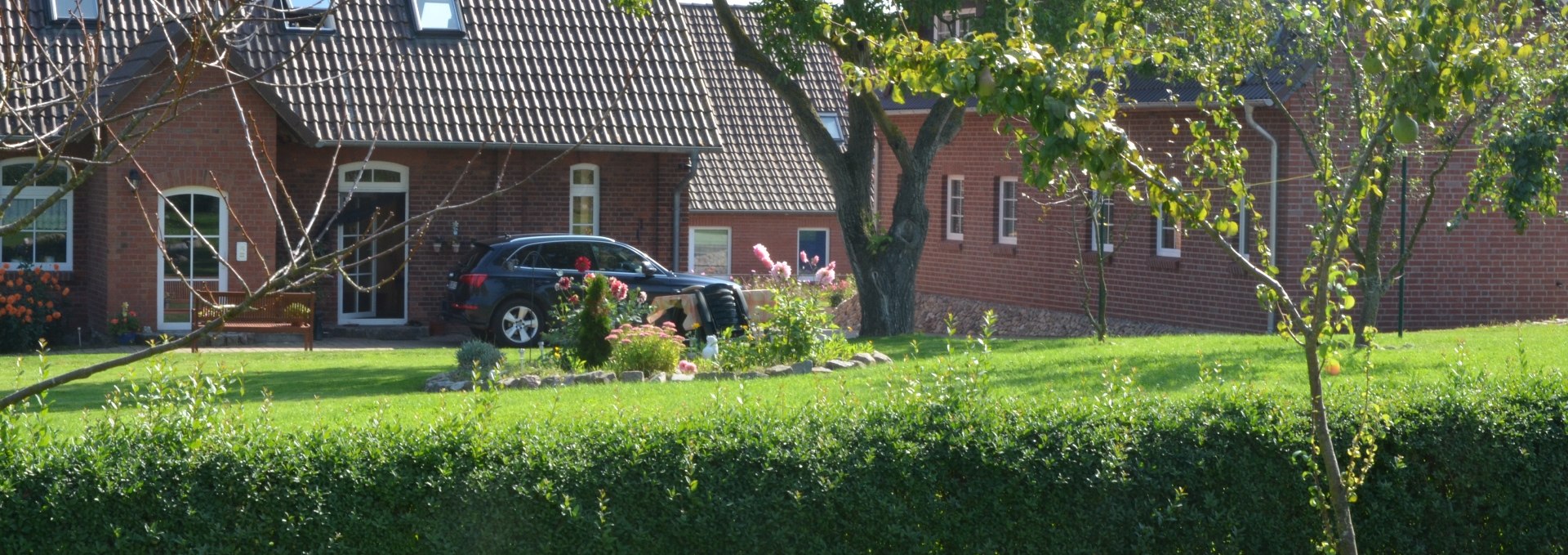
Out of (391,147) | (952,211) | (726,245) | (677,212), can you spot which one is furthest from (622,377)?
(726,245)

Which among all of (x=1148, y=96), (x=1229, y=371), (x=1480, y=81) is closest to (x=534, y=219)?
(x=1148, y=96)

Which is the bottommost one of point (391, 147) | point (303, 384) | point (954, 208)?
point (303, 384)

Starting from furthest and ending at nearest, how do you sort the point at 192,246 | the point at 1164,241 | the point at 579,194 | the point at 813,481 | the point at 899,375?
the point at 579,194, the point at 1164,241, the point at 192,246, the point at 899,375, the point at 813,481

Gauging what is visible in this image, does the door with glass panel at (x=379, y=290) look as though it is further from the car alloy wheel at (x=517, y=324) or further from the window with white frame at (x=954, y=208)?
the window with white frame at (x=954, y=208)

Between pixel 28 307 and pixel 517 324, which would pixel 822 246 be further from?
pixel 28 307

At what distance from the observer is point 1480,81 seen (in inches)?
227

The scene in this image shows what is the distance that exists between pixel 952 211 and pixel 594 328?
1463 cm

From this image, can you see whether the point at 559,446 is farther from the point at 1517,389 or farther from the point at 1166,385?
the point at 1166,385

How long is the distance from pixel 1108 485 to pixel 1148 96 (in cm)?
1623

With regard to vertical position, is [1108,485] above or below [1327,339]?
below

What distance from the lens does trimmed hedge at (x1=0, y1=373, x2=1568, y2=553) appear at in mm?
6434

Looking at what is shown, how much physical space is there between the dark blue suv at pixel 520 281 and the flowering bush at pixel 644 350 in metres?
6.29

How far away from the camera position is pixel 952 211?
93.7 feet

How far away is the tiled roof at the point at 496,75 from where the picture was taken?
73.9 feet
